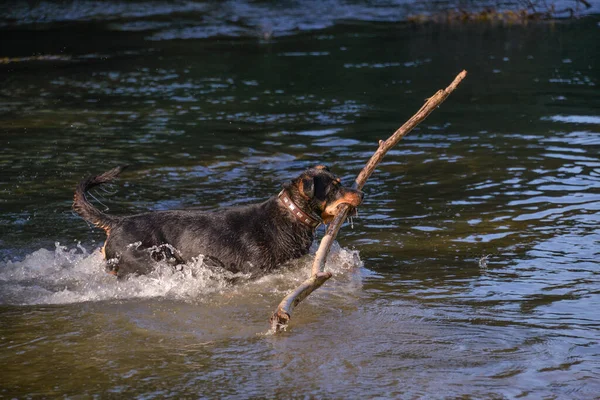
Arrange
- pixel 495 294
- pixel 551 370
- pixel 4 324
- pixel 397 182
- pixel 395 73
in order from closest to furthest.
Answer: pixel 551 370 → pixel 4 324 → pixel 495 294 → pixel 397 182 → pixel 395 73

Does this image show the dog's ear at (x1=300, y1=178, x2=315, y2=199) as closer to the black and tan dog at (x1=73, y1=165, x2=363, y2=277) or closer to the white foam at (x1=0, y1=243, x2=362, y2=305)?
the black and tan dog at (x1=73, y1=165, x2=363, y2=277)

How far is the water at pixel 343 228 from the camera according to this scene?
237 inches

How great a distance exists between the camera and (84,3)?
3234 cm

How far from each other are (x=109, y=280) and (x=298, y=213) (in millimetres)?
1787

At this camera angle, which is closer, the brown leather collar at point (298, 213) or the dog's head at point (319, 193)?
the dog's head at point (319, 193)

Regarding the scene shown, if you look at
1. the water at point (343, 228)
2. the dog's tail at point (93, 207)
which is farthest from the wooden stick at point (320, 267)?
the dog's tail at point (93, 207)

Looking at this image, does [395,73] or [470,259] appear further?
[395,73]

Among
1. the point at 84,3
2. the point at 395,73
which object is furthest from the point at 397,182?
the point at 84,3

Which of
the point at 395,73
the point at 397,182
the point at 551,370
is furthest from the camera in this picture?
the point at 395,73

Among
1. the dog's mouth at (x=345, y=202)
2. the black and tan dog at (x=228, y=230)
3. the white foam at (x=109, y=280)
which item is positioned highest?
the dog's mouth at (x=345, y=202)

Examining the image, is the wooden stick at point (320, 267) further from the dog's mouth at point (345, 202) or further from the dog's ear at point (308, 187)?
the dog's ear at point (308, 187)

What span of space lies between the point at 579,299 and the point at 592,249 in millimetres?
1421

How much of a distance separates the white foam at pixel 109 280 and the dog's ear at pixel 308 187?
2.28 feet

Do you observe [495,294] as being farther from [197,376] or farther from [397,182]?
[397,182]
